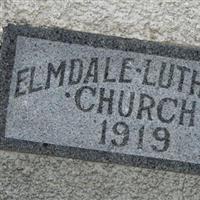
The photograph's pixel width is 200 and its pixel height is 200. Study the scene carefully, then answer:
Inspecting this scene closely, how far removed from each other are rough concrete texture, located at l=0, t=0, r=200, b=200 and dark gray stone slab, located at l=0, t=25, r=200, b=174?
0.02 m

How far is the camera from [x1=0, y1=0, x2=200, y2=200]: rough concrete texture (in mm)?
1274

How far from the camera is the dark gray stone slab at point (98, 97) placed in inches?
50.1

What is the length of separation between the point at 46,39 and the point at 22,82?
12 centimetres

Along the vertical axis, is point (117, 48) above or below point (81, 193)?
above

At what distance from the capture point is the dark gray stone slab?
4.18 ft

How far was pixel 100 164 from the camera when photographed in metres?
1.29

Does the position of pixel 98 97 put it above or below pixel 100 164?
above

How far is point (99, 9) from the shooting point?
127 centimetres

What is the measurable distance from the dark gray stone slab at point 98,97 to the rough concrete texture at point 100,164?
23mm

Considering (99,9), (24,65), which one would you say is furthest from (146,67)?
(24,65)

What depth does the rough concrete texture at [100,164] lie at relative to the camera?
1.27m

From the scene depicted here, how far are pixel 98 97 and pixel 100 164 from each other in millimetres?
162

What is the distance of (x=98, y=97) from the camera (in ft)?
4.20

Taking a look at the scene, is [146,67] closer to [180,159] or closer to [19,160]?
[180,159]
